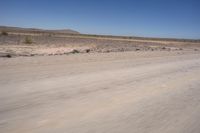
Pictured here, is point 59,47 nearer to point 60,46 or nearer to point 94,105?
point 60,46

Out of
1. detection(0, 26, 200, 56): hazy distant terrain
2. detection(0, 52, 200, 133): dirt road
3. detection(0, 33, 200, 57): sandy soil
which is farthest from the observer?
detection(0, 26, 200, 56): hazy distant terrain

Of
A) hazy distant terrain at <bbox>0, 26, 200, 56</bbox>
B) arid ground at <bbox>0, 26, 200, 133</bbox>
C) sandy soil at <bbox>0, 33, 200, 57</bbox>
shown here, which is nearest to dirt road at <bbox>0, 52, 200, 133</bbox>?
arid ground at <bbox>0, 26, 200, 133</bbox>

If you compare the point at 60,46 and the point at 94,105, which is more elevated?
the point at 60,46

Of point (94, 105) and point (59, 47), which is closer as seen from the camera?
point (94, 105)

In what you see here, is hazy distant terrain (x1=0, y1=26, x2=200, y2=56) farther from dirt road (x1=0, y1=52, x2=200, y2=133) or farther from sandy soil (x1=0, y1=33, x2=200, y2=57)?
dirt road (x1=0, y1=52, x2=200, y2=133)

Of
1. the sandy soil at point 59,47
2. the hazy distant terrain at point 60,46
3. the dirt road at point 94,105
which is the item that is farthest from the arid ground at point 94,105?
the hazy distant terrain at point 60,46

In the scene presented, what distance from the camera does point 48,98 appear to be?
568 cm

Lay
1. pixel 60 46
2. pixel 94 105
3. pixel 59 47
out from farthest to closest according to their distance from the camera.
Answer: pixel 60 46
pixel 59 47
pixel 94 105

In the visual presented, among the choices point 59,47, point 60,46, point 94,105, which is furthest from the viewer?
→ point 60,46

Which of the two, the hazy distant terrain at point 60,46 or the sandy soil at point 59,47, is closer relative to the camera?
the sandy soil at point 59,47

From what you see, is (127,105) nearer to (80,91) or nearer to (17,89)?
(80,91)

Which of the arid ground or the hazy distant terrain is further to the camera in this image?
the hazy distant terrain

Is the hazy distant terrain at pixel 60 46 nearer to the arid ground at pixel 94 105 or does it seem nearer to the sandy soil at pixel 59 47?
the sandy soil at pixel 59 47

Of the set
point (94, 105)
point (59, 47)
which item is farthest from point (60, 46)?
point (94, 105)
